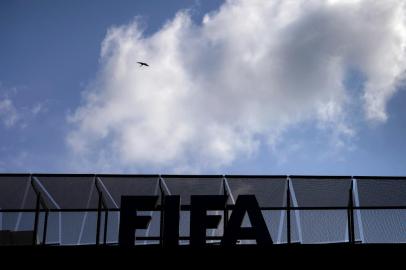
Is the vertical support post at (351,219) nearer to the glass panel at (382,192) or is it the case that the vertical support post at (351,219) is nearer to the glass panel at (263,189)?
the glass panel at (382,192)

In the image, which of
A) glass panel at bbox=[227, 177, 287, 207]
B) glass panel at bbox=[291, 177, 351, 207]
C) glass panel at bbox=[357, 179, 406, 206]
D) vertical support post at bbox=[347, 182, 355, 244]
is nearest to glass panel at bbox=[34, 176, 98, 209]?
glass panel at bbox=[227, 177, 287, 207]

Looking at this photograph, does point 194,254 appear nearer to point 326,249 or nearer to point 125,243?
point 125,243

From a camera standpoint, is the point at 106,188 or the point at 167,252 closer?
the point at 167,252

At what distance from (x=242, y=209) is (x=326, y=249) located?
3.35 m

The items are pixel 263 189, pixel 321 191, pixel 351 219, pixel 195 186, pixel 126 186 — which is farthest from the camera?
pixel 126 186

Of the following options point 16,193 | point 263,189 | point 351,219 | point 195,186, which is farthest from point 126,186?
point 351,219

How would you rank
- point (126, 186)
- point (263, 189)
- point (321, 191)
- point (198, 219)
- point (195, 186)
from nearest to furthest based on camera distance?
point (198, 219)
point (321, 191)
point (263, 189)
point (195, 186)
point (126, 186)

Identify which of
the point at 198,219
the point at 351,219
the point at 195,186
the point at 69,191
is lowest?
the point at 198,219

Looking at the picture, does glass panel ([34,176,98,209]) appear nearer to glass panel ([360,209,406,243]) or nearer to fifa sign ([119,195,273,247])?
fifa sign ([119,195,273,247])

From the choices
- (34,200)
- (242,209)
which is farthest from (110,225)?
(242,209)

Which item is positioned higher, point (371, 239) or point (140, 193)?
point (140, 193)

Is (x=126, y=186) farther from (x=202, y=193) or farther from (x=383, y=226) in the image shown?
(x=383, y=226)

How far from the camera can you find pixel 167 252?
23844mm

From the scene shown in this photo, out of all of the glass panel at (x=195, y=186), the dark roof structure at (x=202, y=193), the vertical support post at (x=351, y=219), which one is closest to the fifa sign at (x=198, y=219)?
the dark roof structure at (x=202, y=193)
